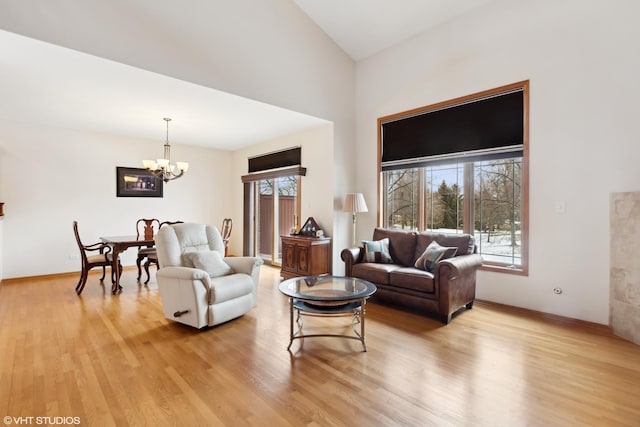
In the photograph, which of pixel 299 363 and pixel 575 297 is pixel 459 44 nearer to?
pixel 575 297

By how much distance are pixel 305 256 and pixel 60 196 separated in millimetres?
4414

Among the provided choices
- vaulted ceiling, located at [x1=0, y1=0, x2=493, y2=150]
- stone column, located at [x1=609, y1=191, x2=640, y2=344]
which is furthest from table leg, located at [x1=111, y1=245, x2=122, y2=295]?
stone column, located at [x1=609, y1=191, x2=640, y2=344]

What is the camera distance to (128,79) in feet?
11.3

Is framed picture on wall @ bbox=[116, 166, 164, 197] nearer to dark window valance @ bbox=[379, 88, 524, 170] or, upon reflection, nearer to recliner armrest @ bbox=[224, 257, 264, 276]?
recliner armrest @ bbox=[224, 257, 264, 276]

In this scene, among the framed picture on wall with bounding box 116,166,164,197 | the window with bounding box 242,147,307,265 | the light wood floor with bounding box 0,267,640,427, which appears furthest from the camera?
the framed picture on wall with bounding box 116,166,164,197

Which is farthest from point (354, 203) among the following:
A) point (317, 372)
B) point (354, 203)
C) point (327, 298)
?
point (317, 372)

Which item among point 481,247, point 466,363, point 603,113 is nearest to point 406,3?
point 603,113

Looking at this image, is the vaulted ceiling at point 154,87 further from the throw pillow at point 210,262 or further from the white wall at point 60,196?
the throw pillow at point 210,262

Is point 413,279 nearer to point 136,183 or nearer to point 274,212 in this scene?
point 274,212

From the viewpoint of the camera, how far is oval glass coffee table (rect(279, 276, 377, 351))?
259 centimetres

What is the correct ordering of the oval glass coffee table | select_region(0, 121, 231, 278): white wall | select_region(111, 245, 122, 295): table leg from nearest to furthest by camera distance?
the oval glass coffee table < select_region(111, 245, 122, 295): table leg < select_region(0, 121, 231, 278): white wall

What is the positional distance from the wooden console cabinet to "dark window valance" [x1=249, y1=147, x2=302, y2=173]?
154cm

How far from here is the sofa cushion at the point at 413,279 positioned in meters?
3.34

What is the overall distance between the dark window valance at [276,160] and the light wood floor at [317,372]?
3.16 metres
